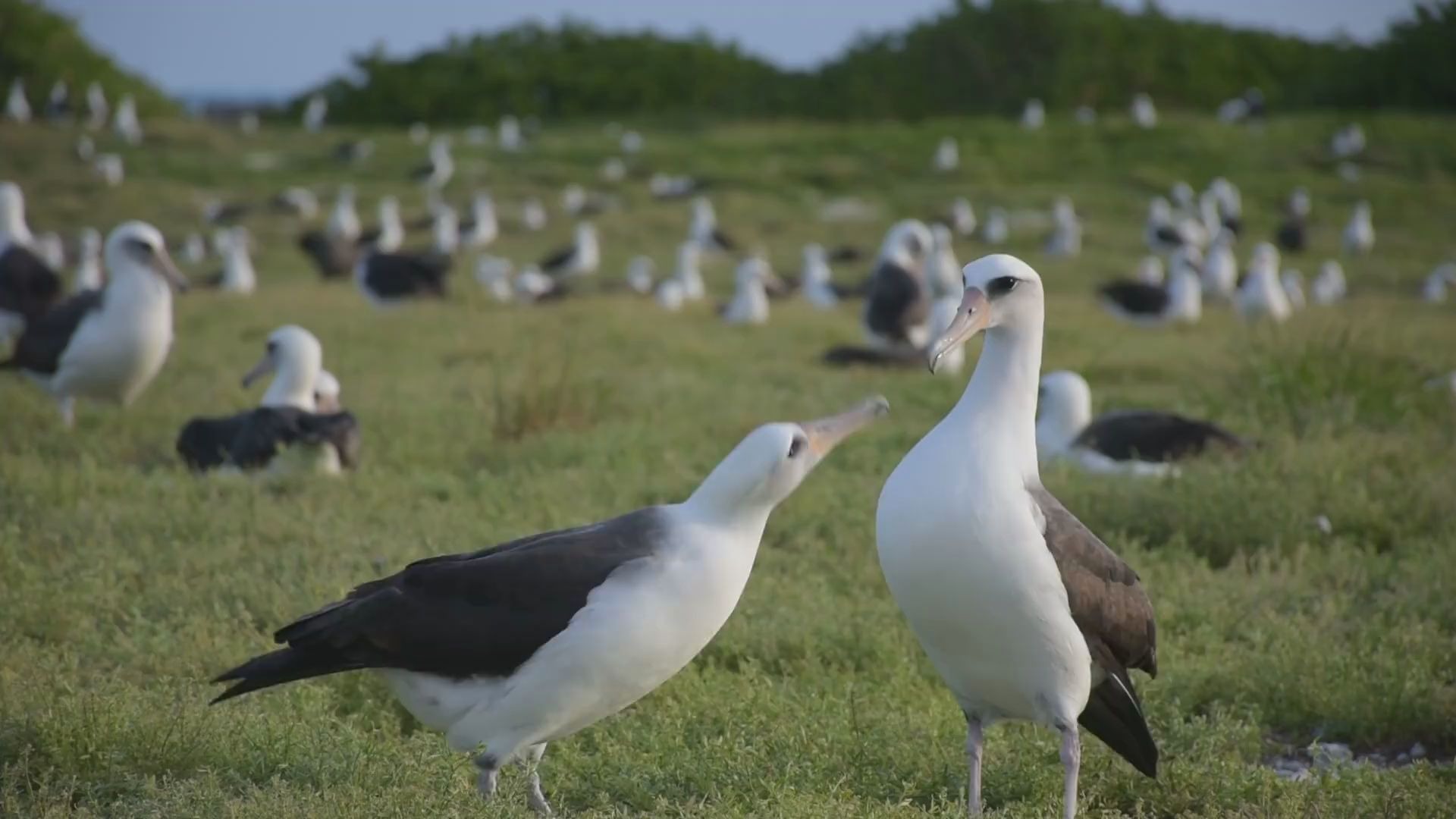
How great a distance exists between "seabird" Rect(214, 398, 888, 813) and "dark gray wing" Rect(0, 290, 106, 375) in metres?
6.50

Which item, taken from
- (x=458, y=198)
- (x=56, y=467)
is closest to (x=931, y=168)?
(x=458, y=198)

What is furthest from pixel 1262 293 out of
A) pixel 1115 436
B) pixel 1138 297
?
pixel 1115 436

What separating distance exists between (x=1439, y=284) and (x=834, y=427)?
19.2m

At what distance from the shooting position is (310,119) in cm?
4528

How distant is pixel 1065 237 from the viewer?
2598 cm

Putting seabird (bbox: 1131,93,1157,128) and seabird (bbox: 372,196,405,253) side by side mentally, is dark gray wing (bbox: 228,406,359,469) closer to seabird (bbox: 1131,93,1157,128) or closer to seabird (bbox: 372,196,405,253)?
seabird (bbox: 372,196,405,253)

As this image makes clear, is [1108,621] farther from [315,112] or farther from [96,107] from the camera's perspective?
[315,112]

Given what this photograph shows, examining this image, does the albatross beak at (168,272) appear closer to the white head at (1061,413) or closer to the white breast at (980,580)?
the white head at (1061,413)

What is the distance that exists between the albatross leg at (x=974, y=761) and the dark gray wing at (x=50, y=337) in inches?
287

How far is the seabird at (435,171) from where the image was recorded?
32.0 meters

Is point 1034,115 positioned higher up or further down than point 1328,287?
higher up

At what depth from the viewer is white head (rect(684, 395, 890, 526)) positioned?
14.8 ft

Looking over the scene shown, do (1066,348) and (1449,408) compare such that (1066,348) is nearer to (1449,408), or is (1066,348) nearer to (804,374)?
(804,374)

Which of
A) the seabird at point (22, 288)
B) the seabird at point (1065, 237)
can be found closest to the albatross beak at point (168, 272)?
the seabird at point (22, 288)
